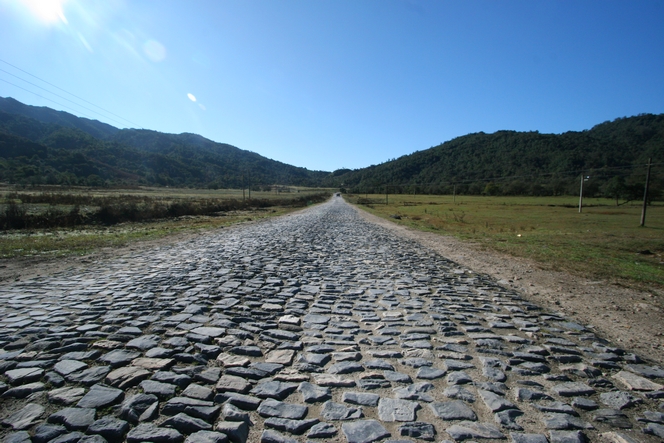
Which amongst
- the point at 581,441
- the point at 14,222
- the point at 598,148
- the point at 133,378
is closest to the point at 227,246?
the point at 133,378

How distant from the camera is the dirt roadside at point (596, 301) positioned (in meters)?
4.73

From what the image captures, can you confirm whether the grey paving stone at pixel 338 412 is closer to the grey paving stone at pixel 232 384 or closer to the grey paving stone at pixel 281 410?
the grey paving stone at pixel 281 410

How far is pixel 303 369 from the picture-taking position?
342cm

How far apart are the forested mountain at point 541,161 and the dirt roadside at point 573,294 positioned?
176 ft

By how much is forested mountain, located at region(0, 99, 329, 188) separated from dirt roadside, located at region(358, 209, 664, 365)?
59577 mm

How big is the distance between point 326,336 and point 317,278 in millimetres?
3363

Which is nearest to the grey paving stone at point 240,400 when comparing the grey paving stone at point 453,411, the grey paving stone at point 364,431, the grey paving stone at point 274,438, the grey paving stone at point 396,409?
the grey paving stone at point 274,438

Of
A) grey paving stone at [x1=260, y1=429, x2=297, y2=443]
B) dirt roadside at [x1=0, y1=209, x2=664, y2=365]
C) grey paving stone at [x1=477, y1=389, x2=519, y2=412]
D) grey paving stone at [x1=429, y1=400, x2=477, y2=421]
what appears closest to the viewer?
grey paving stone at [x1=260, y1=429, x2=297, y2=443]

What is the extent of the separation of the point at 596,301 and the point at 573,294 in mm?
513

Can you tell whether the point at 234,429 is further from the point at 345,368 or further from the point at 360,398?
the point at 345,368

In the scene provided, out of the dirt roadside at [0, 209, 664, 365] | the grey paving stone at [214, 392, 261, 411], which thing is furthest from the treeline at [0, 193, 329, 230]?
the grey paving stone at [214, 392, 261, 411]

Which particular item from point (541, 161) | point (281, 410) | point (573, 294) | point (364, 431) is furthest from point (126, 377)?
point (541, 161)

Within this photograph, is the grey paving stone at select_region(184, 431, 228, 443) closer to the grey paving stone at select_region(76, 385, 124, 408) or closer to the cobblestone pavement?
the cobblestone pavement

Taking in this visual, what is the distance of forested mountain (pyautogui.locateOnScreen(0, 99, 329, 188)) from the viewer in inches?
2213
